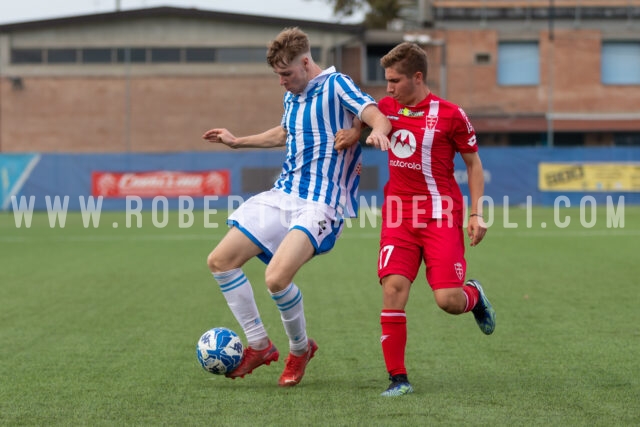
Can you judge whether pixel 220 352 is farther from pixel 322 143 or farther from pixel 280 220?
pixel 322 143

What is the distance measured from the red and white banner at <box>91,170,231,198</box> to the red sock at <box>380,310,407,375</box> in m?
28.1

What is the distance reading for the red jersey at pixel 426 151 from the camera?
609 cm

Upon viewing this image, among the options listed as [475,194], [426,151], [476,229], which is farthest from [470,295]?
[426,151]

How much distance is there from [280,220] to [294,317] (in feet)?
1.94

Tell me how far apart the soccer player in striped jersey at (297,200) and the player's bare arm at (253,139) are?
0.92 ft

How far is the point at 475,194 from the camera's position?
612 cm

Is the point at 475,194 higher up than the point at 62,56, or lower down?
lower down

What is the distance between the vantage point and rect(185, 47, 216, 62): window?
46.8 meters

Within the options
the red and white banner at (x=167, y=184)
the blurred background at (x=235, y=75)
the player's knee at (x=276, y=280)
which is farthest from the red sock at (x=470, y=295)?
the blurred background at (x=235, y=75)

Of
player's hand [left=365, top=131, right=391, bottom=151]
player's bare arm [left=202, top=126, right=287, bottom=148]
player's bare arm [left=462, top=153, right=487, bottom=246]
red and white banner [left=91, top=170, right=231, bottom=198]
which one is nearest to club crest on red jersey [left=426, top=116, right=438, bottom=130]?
player's bare arm [left=462, top=153, right=487, bottom=246]

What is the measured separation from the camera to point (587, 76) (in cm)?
4744

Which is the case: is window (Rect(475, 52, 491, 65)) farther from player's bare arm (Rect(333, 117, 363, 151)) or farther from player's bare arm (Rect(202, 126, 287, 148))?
player's bare arm (Rect(333, 117, 363, 151))

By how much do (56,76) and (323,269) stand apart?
35.6 meters

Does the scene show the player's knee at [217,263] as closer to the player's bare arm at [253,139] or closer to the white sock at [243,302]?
the white sock at [243,302]
